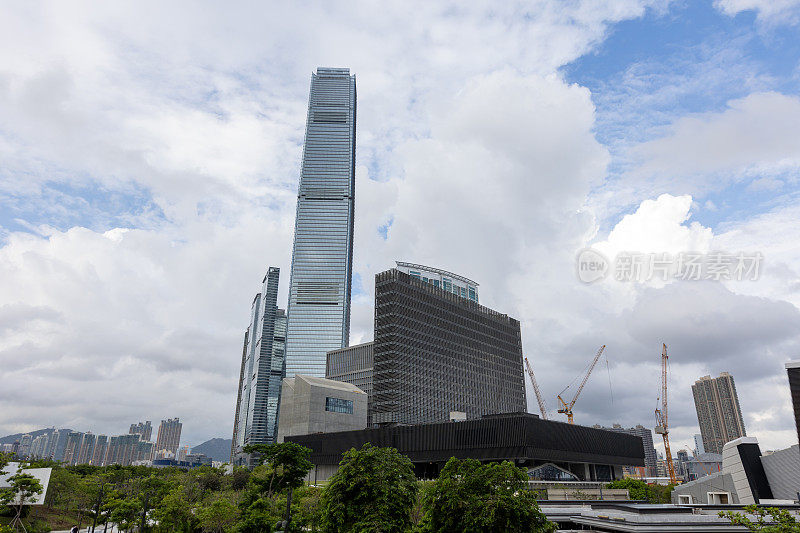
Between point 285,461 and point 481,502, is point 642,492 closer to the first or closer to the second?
point 285,461

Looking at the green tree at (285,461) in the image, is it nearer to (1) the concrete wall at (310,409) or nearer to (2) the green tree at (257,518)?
(2) the green tree at (257,518)

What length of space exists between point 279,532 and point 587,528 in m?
30.9

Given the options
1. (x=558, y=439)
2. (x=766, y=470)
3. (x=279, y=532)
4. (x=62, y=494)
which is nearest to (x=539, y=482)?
(x=558, y=439)

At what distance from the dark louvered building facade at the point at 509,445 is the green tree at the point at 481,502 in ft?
301

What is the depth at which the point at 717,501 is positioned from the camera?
83.9m

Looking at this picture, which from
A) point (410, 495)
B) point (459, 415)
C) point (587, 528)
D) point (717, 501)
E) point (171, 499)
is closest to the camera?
point (410, 495)

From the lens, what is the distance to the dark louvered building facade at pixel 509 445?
Result: 131m

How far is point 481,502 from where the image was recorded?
103ft

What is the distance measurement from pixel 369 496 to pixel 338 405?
143 meters

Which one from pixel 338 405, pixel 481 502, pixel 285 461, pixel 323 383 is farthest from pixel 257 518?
pixel 338 405

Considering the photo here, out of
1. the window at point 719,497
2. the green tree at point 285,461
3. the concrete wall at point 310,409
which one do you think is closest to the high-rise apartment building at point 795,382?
the window at point 719,497

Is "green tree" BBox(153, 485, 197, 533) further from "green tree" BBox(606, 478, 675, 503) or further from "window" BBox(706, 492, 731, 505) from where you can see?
"green tree" BBox(606, 478, 675, 503)

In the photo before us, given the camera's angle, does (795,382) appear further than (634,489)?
No

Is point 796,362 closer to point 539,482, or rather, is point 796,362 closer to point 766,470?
point 766,470
